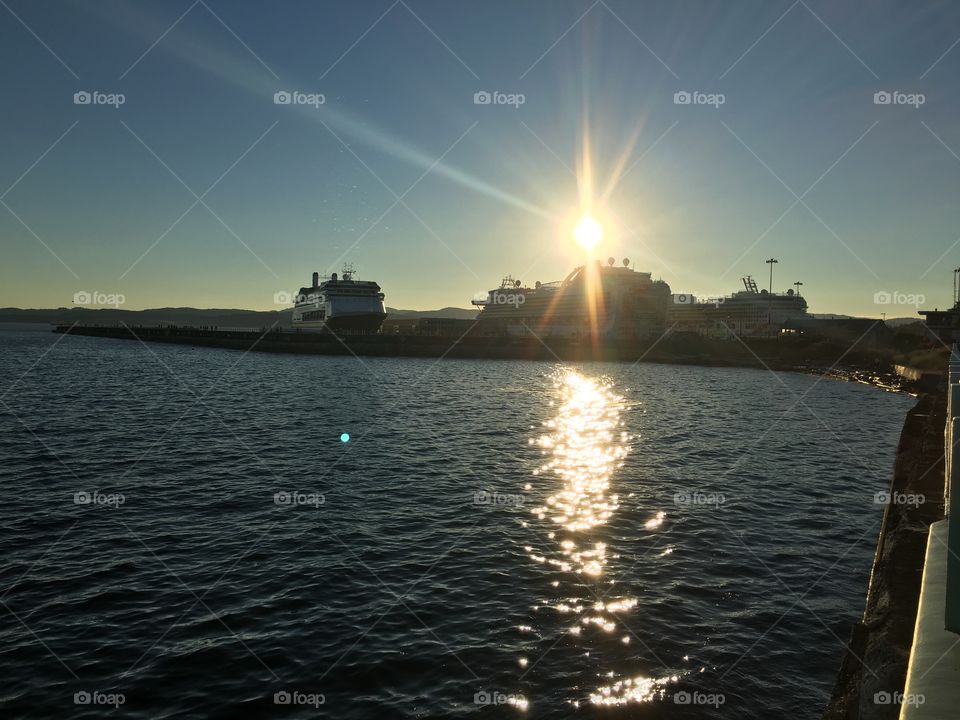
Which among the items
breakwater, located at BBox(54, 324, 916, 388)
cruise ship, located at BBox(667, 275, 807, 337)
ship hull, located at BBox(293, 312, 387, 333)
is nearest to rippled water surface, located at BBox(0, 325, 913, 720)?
breakwater, located at BBox(54, 324, 916, 388)

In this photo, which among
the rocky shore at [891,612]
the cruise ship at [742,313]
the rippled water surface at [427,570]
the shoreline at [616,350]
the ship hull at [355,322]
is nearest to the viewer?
the rocky shore at [891,612]

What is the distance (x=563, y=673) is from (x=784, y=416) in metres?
32.6

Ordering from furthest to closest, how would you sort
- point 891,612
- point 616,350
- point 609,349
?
point 609,349, point 616,350, point 891,612

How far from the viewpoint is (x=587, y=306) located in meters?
120

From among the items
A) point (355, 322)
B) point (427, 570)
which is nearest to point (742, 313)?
point (355, 322)

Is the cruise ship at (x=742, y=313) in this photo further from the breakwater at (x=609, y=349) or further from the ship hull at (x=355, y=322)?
the ship hull at (x=355, y=322)

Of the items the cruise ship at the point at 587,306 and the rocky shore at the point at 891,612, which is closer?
the rocky shore at the point at 891,612

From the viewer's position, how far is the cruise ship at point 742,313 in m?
132

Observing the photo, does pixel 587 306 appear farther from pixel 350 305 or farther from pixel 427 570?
pixel 427 570

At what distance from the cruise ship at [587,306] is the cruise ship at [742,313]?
10631 millimetres

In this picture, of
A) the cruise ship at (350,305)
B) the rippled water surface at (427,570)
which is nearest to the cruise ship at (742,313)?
the cruise ship at (350,305)

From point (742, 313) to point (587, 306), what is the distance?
4581 centimetres

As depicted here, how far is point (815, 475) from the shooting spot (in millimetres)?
20766

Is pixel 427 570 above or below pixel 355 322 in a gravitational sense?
below
